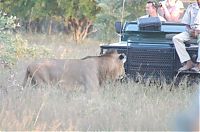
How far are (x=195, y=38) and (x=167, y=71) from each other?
2.41 feet

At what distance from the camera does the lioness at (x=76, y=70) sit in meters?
10.8

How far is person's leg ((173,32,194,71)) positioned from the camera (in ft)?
35.0

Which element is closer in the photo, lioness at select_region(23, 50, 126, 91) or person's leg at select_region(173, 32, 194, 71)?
person's leg at select_region(173, 32, 194, 71)

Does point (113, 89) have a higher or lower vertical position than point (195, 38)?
lower

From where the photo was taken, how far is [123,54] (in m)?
11.3

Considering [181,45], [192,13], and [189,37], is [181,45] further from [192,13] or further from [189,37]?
[192,13]

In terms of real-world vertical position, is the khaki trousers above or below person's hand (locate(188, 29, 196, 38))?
below

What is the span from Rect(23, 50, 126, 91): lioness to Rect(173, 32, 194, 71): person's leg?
0.95m

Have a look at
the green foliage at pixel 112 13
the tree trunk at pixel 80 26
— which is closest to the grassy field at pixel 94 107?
the green foliage at pixel 112 13

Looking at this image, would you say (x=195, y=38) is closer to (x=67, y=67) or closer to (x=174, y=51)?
(x=174, y=51)

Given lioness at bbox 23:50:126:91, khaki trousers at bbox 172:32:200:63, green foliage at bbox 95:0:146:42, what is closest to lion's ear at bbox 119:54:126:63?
lioness at bbox 23:50:126:91

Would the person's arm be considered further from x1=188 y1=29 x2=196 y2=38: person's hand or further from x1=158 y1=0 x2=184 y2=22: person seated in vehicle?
x1=188 y1=29 x2=196 y2=38: person's hand

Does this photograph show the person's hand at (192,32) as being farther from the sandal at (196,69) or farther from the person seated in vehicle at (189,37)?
the sandal at (196,69)

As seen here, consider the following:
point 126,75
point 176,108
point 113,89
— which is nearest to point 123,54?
point 126,75
